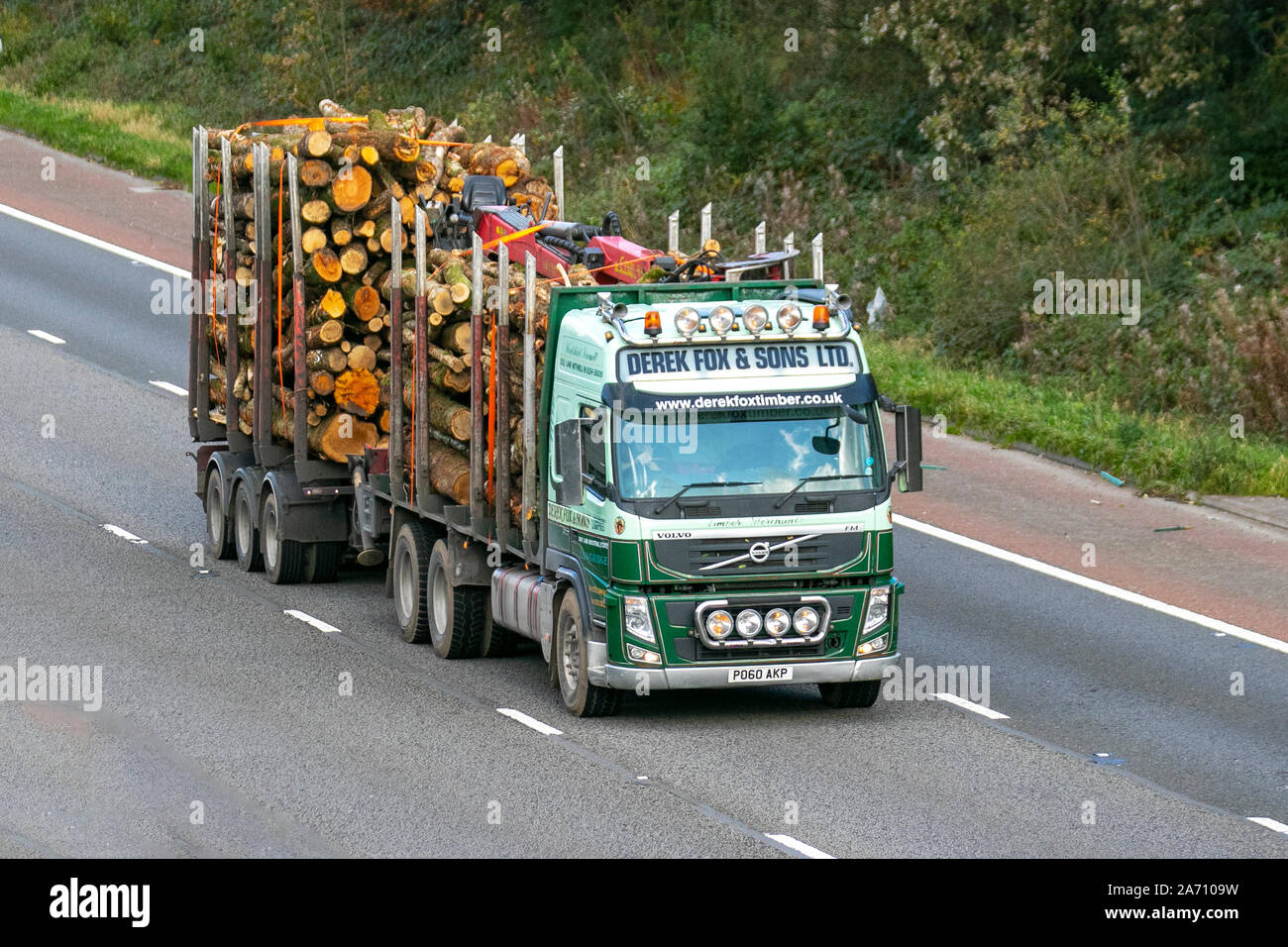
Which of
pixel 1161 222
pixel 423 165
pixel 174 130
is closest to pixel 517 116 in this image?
pixel 174 130

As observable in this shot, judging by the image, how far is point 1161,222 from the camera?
27.8 meters

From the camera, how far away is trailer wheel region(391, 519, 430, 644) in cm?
1745

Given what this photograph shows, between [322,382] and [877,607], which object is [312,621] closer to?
[322,382]

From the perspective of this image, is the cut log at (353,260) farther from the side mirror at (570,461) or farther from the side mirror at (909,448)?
the side mirror at (909,448)

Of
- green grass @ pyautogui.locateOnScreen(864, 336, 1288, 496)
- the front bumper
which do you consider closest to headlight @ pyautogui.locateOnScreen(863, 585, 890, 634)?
the front bumper

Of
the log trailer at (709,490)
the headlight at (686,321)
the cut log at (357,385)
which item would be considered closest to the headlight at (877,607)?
the log trailer at (709,490)

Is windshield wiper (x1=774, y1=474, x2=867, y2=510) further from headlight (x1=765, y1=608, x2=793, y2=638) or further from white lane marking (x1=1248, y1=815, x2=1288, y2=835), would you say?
white lane marking (x1=1248, y1=815, x2=1288, y2=835)

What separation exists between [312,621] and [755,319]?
5498mm

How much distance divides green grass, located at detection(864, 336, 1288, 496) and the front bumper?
7.90 metres

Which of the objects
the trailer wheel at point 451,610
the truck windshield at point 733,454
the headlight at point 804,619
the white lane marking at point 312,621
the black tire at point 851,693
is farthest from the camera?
the white lane marking at point 312,621

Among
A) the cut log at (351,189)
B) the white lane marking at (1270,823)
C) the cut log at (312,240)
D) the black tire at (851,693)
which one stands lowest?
the white lane marking at (1270,823)

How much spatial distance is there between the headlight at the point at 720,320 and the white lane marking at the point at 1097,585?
18.1 ft

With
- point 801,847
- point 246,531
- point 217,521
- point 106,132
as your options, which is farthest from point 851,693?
point 106,132

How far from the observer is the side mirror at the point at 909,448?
14.9 metres
